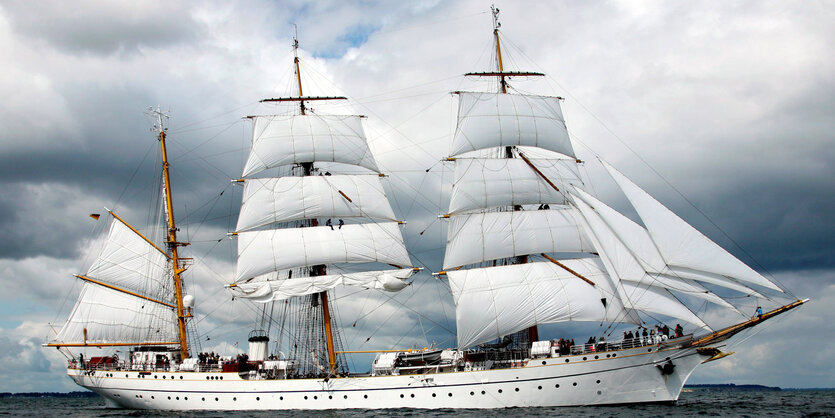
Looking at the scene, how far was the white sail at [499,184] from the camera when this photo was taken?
2089 inches

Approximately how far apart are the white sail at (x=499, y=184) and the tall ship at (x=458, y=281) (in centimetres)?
11

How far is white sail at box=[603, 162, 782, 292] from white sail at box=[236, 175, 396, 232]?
2046cm

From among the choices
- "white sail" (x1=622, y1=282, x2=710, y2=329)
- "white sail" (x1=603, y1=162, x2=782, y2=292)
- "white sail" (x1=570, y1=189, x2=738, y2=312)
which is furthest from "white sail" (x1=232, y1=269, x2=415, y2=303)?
"white sail" (x1=603, y1=162, x2=782, y2=292)

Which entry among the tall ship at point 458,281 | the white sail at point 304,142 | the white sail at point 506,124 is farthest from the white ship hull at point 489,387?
the white sail at point 506,124

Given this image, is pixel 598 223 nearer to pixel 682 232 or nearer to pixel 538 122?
pixel 682 232

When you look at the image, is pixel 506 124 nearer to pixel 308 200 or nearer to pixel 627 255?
pixel 627 255

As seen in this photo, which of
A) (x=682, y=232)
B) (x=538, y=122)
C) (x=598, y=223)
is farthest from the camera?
(x=538, y=122)

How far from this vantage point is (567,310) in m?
48.1

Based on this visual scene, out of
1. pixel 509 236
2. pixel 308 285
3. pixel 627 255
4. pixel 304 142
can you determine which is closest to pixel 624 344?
pixel 627 255

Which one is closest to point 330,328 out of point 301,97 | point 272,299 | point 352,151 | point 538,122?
point 272,299

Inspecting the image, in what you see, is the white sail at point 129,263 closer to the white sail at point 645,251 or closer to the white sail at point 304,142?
the white sail at point 304,142

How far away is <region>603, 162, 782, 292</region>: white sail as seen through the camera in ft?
128

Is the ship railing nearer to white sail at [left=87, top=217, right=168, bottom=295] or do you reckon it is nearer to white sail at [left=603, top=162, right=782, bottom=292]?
white sail at [left=603, top=162, right=782, bottom=292]

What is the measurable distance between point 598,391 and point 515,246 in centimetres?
1350
